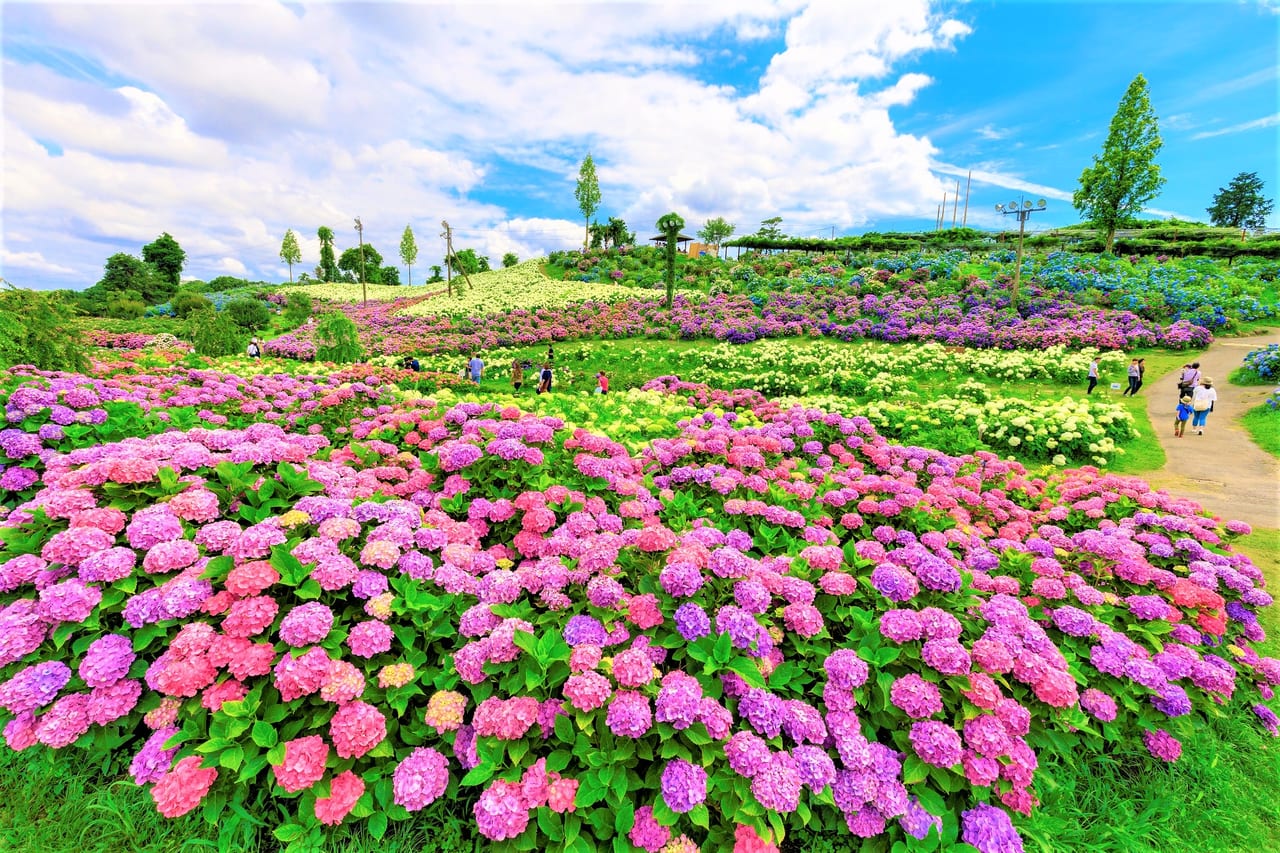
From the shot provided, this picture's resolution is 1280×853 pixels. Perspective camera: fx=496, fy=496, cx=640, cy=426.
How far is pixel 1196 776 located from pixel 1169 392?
53.6ft

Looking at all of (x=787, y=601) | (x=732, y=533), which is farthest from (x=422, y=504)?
(x=787, y=601)

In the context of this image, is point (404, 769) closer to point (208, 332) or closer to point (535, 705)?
point (535, 705)

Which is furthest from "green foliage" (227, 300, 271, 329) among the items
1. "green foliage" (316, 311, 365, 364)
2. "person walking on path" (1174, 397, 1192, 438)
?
"person walking on path" (1174, 397, 1192, 438)

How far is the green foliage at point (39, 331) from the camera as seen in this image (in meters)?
7.04

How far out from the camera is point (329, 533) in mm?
3018

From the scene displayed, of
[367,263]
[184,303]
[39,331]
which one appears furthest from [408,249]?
[39,331]

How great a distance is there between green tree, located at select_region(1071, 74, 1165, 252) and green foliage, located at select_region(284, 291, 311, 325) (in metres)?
54.2

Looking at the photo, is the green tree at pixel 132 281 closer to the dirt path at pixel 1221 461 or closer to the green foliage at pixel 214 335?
the green foliage at pixel 214 335

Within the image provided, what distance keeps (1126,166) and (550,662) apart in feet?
143

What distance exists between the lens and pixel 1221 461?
31.8 ft

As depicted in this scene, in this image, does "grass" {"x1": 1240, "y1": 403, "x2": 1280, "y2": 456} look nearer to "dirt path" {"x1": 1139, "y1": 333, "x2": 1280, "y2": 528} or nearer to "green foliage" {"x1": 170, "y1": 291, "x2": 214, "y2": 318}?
"dirt path" {"x1": 1139, "y1": 333, "x2": 1280, "y2": 528}

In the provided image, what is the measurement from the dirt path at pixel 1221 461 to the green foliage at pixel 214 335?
27221 mm

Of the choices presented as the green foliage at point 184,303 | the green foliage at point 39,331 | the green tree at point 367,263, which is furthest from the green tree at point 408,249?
the green foliage at point 39,331

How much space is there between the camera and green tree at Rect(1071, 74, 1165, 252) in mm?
29047
